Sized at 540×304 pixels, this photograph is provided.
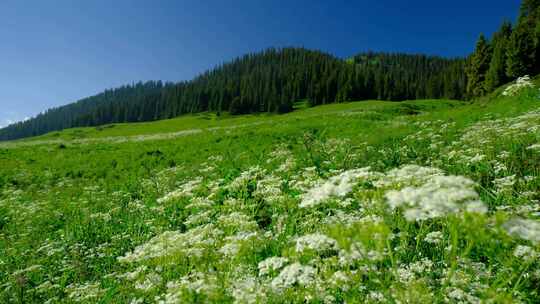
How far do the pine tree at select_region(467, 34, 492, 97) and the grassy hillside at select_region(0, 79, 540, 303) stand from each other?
71.0 meters

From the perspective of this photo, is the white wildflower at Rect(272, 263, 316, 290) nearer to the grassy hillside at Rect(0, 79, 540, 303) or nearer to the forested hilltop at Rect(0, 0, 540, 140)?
the grassy hillside at Rect(0, 79, 540, 303)

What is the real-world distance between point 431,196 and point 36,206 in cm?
1134

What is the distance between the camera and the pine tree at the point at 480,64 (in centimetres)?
A: 7056

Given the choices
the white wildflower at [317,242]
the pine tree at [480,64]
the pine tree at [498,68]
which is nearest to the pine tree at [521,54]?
the pine tree at [498,68]

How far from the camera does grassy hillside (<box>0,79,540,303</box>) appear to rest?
2608mm

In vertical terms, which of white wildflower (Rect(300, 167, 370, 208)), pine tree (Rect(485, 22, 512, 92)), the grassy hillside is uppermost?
pine tree (Rect(485, 22, 512, 92))

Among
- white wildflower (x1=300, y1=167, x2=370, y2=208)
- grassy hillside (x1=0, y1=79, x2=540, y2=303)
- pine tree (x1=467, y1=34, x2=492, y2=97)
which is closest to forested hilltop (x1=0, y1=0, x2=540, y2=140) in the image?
pine tree (x1=467, y1=34, x2=492, y2=97)

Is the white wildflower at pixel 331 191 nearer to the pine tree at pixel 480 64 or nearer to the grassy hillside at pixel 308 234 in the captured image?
the grassy hillside at pixel 308 234

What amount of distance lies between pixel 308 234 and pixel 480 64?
8326 cm

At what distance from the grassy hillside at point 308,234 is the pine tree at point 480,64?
233 ft

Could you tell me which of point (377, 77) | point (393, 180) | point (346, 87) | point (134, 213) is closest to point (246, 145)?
point (134, 213)

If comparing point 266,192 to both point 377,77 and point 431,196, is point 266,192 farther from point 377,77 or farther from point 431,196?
point 377,77

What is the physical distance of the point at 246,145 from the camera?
62.8 ft

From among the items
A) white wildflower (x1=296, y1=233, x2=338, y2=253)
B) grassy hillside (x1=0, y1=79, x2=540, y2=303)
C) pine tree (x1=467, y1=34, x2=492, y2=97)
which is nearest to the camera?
grassy hillside (x1=0, y1=79, x2=540, y2=303)
